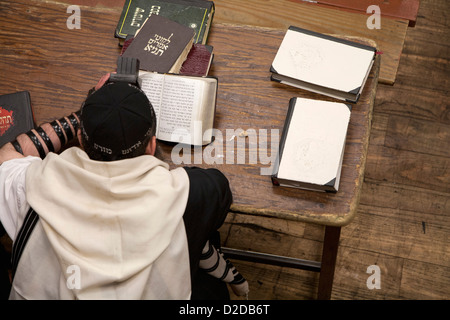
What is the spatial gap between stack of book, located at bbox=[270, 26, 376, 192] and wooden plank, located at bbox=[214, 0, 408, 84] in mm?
336

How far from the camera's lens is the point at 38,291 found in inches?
47.4

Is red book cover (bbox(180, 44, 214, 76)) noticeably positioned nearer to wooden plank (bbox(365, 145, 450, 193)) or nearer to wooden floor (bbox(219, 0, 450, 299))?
wooden floor (bbox(219, 0, 450, 299))

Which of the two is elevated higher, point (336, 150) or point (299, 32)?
point (299, 32)

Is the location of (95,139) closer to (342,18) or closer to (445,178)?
(342,18)

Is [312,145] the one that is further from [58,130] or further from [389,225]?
[389,225]

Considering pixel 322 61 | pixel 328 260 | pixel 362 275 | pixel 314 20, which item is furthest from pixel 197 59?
pixel 362 275

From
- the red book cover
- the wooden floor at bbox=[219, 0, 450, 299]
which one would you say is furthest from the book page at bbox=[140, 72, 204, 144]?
the wooden floor at bbox=[219, 0, 450, 299]

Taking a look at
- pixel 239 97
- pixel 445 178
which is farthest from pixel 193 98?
pixel 445 178

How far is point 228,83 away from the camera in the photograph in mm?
1632

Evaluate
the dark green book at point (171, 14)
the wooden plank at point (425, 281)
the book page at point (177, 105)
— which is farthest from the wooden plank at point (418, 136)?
the book page at point (177, 105)

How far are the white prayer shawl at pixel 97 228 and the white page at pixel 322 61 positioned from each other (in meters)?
0.62

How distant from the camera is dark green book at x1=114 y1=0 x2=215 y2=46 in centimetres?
169

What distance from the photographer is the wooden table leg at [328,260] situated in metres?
1.91

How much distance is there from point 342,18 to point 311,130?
78 cm
